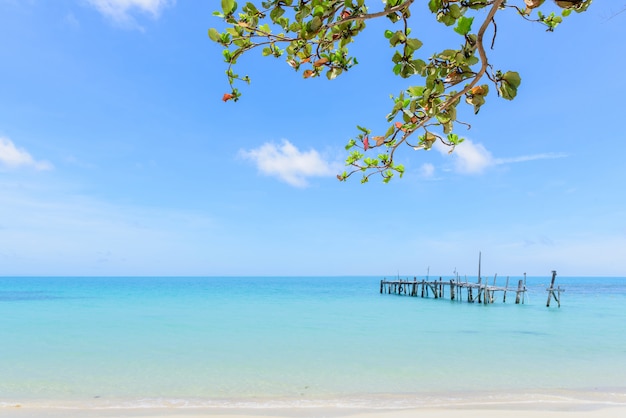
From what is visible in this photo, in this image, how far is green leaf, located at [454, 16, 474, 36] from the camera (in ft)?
5.78

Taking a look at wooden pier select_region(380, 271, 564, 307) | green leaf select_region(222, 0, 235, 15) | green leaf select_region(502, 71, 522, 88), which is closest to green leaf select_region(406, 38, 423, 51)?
green leaf select_region(502, 71, 522, 88)

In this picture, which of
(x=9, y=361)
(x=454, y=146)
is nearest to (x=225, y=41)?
(x=454, y=146)

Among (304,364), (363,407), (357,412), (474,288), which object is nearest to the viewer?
(357,412)

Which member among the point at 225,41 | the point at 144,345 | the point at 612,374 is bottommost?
the point at 144,345

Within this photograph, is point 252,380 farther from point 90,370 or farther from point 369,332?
point 369,332

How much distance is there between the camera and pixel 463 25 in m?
1.79

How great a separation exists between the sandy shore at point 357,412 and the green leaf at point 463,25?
211 inches

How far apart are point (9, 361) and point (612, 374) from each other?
13632 millimetres

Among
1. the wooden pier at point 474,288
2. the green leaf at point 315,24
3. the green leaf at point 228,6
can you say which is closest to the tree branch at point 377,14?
the green leaf at point 315,24

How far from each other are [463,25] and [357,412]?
5.67 metres

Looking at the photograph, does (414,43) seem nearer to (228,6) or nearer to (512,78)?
(512,78)

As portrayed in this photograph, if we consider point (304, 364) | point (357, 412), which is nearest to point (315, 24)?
point (357, 412)

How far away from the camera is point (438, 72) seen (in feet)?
6.79

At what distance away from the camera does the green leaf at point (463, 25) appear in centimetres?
176
